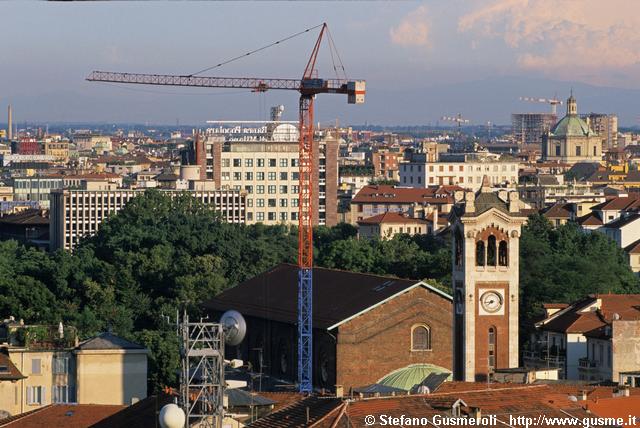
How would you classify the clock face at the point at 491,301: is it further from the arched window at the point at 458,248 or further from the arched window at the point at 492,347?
the arched window at the point at 458,248

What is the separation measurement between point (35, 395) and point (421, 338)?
1263cm

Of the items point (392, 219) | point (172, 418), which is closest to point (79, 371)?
point (172, 418)

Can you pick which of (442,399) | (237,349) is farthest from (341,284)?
(442,399)

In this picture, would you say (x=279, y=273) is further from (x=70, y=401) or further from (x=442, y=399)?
(x=442, y=399)

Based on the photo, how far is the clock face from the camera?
6363 cm

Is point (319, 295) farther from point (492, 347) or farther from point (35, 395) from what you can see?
point (492, 347)

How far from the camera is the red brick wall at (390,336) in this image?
7312 centimetres

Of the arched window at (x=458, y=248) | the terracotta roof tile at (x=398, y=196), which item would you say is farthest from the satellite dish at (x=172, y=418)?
the terracotta roof tile at (x=398, y=196)

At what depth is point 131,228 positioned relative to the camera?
4970 inches

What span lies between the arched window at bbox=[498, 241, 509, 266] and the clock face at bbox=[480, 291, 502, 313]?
32.7 inches

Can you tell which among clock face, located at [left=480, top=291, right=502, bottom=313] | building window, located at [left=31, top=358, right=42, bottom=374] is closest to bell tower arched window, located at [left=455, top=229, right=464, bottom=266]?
clock face, located at [left=480, top=291, right=502, bottom=313]

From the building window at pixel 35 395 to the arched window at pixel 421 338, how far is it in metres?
12.1

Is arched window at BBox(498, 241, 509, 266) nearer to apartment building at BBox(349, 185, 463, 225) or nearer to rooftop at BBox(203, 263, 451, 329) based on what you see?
rooftop at BBox(203, 263, 451, 329)

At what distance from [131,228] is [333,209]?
62.9 meters
